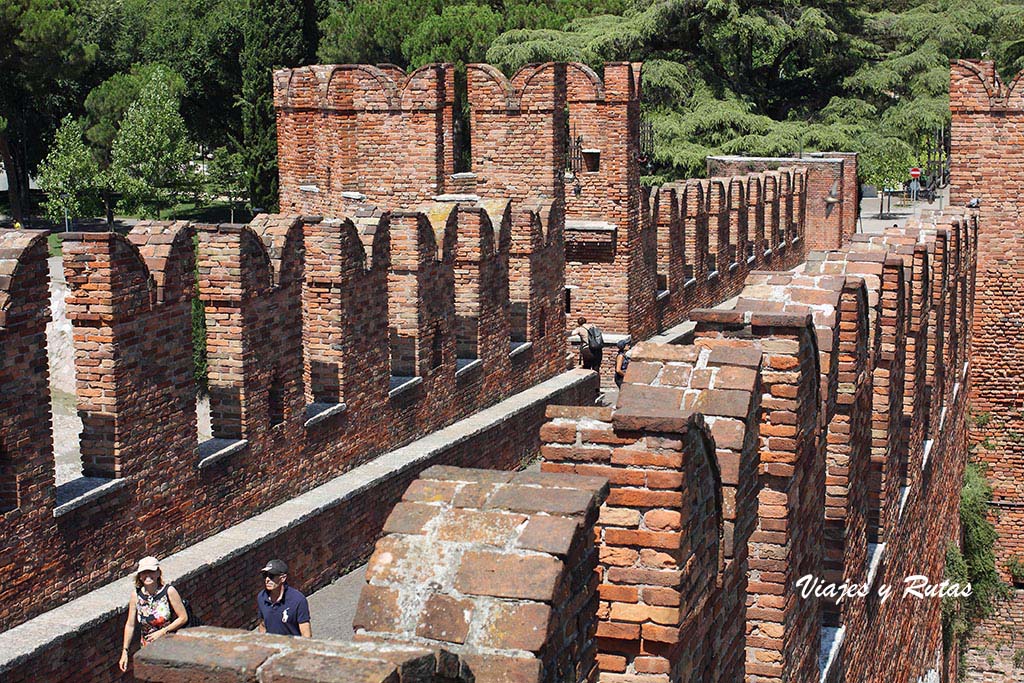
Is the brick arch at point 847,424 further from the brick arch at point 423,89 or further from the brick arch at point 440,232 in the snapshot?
the brick arch at point 423,89

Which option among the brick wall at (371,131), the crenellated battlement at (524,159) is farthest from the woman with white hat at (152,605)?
the brick wall at (371,131)

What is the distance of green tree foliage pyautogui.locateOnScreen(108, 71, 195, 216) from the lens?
3941 cm

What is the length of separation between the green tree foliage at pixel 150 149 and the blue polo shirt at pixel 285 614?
33.1 meters

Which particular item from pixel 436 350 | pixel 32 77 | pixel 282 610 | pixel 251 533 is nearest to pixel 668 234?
pixel 436 350

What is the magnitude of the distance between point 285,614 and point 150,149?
33.4 m

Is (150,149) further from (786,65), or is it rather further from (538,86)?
(538,86)

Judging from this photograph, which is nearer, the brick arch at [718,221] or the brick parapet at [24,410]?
the brick parapet at [24,410]

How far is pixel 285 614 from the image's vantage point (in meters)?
7.72

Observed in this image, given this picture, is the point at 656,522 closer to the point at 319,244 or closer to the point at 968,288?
the point at 319,244

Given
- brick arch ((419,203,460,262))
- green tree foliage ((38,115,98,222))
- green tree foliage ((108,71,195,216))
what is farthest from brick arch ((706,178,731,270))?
green tree foliage ((38,115,98,222))

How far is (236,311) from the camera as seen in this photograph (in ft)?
35.5

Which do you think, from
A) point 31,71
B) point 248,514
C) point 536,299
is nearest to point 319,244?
point 248,514

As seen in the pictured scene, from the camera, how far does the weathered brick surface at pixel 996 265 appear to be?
19.0 m

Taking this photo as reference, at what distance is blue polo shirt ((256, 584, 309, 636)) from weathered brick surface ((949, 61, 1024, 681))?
1328 centimetres
